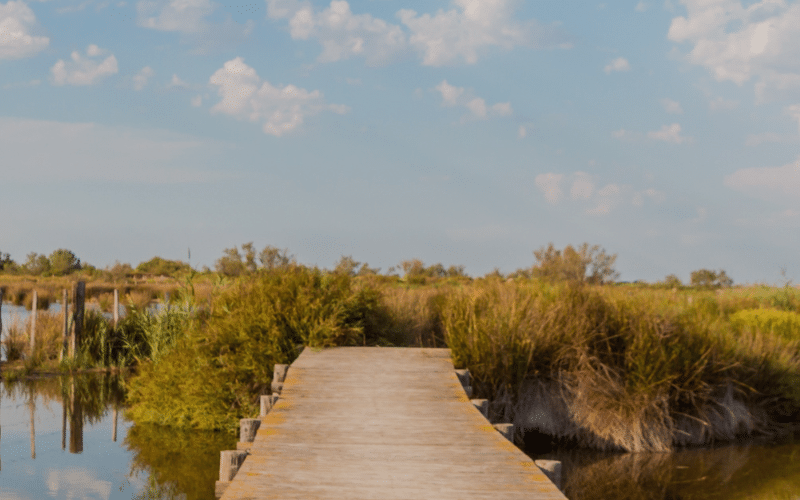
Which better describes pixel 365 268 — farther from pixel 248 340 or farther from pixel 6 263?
pixel 6 263

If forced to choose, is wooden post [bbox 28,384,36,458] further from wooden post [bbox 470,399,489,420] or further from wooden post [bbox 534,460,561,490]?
wooden post [bbox 534,460,561,490]

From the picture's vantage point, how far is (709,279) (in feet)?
140

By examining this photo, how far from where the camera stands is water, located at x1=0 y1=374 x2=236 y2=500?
8.43 m

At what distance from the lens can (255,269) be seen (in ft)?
40.6

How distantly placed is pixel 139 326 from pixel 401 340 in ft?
26.1

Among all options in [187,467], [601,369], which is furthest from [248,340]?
[601,369]

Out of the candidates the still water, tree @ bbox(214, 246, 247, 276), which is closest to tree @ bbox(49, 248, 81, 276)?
tree @ bbox(214, 246, 247, 276)

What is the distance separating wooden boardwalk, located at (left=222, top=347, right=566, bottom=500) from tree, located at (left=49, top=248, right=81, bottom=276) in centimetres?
6072

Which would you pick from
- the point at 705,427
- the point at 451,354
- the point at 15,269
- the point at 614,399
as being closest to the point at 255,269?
the point at 451,354

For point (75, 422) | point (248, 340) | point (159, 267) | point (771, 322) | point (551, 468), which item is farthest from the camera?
point (159, 267)

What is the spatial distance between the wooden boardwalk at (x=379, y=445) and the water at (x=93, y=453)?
7.30ft

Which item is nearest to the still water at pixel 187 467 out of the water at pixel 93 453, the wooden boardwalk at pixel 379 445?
the water at pixel 93 453

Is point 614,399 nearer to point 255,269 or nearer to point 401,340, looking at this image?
point 401,340

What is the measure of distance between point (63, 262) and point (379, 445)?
6524 centimetres
